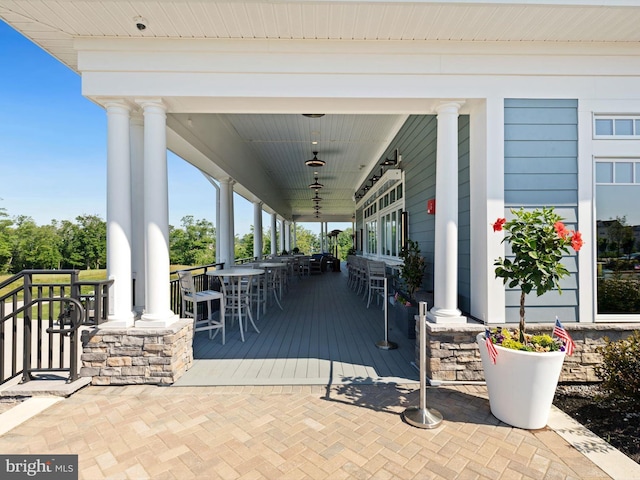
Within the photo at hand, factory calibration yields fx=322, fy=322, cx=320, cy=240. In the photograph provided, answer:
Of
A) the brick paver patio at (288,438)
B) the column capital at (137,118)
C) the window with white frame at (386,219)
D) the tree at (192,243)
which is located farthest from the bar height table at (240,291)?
the tree at (192,243)

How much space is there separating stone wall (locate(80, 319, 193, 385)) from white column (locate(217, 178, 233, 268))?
4.62 m

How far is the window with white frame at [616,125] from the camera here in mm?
3273

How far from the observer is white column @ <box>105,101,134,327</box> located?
324cm

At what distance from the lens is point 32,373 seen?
3270 millimetres

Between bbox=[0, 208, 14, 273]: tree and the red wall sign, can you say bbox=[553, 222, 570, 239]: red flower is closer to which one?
the red wall sign

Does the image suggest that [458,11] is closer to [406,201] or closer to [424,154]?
[424,154]

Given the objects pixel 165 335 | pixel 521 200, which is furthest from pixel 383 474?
pixel 521 200

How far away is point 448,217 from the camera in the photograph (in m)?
3.25

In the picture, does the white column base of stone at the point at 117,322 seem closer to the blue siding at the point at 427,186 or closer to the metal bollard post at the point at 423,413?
the metal bollard post at the point at 423,413

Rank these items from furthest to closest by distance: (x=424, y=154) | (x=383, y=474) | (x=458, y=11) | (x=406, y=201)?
(x=406, y=201) → (x=424, y=154) → (x=458, y=11) → (x=383, y=474)

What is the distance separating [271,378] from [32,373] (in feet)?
7.96

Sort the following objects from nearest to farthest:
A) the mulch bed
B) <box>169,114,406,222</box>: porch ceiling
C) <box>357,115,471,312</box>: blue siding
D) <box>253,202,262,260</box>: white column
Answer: the mulch bed, <box>357,115,471,312</box>: blue siding, <box>169,114,406,222</box>: porch ceiling, <box>253,202,262,260</box>: white column

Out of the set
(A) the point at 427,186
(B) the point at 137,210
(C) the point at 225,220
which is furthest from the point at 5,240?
(A) the point at 427,186

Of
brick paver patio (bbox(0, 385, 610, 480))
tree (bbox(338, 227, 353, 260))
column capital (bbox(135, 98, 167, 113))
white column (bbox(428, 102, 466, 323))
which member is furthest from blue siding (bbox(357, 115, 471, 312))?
tree (bbox(338, 227, 353, 260))
